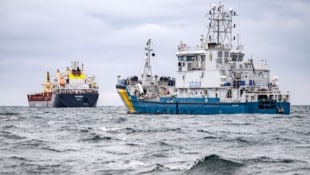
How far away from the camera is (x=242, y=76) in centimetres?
7219

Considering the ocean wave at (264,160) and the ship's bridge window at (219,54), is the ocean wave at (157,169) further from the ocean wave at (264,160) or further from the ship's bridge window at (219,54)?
the ship's bridge window at (219,54)

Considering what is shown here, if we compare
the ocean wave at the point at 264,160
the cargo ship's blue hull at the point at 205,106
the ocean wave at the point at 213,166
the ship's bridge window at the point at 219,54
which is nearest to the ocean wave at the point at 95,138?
the ocean wave at the point at 213,166

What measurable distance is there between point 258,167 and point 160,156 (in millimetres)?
5226

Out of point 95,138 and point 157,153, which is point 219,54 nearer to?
point 95,138

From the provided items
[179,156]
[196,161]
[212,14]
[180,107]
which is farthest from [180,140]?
[212,14]

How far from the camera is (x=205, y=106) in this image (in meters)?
70.4

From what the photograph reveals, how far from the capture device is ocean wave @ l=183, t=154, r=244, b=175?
22.0 metres

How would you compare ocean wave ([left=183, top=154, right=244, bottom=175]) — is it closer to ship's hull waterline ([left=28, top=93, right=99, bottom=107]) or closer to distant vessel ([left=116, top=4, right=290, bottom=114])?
distant vessel ([left=116, top=4, right=290, bottom=114])

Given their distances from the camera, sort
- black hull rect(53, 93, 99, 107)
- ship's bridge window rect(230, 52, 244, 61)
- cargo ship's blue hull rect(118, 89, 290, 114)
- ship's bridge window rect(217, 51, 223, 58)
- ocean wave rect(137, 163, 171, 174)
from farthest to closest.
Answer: black hull rect(53, 93, 99, 107), ship's bridge window rect(230, 52, 244, 61), ship's bridge window rect(217, 51, 223, 58), cargo ship's blue hull rect(118, 89, 290, 114), ocean wave rect(137, 163, 171, 174)

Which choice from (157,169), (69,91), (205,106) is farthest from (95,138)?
(69,91)

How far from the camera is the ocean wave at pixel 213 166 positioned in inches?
866

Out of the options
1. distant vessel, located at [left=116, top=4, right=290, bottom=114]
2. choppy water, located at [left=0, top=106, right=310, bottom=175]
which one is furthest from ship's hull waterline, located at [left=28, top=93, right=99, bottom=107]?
choppy water, located at [left=0, top=106, right=310, bottom=175]

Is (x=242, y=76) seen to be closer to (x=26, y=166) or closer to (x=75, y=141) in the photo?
(x=75, y=141)

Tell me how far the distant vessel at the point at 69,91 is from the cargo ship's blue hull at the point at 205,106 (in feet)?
228
